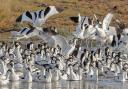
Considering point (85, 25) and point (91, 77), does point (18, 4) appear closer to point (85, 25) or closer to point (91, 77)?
point (85, 25)

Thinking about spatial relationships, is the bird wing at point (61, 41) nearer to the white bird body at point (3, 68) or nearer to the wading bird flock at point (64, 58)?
the wading bird flock at point (64, 58)

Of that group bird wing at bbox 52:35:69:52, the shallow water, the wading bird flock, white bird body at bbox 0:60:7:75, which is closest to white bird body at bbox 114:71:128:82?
the wading bird flock

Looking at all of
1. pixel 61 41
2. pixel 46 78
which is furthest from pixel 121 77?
pixel 61 41

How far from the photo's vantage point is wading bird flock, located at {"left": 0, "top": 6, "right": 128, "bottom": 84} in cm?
2595

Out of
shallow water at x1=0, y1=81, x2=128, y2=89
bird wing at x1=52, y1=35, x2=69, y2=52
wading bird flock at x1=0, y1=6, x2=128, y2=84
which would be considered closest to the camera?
shallow water at x1=0, y1=81, x2=128, y2=89

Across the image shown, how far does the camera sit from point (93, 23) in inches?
1458

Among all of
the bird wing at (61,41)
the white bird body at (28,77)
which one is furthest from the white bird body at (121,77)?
the bird wing at (61,41)

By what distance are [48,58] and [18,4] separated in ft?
101

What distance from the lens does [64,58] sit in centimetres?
2886

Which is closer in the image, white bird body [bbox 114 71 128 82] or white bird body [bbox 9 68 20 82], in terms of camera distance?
white bird body [bbox 9 68 20 82]

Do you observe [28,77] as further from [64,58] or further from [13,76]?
[64,58]

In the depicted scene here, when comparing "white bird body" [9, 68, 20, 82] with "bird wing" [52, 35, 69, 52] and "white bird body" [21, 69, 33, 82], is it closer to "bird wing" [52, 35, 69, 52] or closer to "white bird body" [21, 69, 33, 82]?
"white bird body" [21, 69, 33, 82]

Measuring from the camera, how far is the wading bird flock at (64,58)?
85.1 feet

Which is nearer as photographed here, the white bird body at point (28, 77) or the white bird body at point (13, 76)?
the white bird body at point (28, 77)
